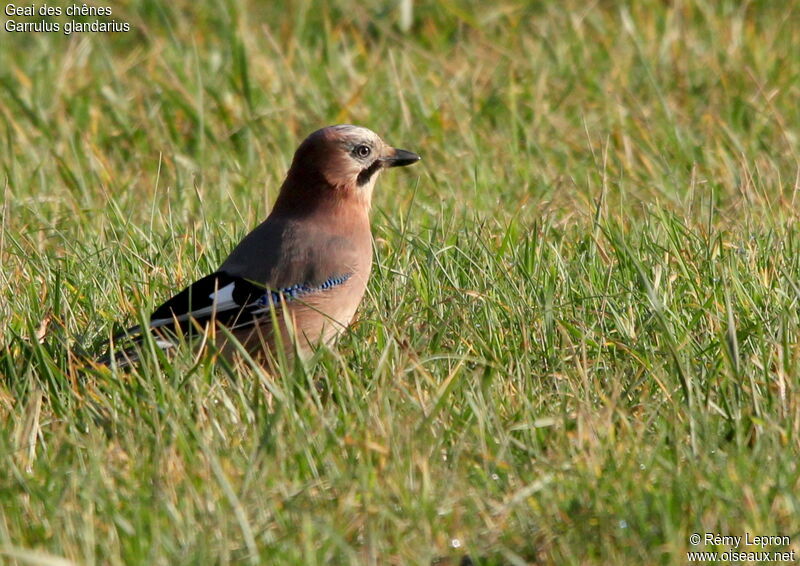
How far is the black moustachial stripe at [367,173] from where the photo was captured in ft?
15.8

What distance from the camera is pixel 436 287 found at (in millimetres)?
4332

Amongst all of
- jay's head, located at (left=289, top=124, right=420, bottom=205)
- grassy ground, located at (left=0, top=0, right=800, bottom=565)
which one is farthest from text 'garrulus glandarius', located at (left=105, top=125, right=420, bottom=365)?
grassy ground, located at (left=0, top=0, right=800, bottom=565)

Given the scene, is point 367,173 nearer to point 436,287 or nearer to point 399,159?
point 399,159

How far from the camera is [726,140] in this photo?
19.9 ft

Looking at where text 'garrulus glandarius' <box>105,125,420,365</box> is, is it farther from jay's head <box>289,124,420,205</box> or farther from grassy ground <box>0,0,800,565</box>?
grassy ground <box>0,0,800,565</box>

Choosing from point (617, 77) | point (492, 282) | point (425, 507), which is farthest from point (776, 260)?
point (617, 77)

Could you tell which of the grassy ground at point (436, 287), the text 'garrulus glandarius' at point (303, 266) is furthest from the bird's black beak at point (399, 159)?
the grassy ground at point (436, 287)

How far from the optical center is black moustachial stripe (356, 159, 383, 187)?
15.8ft

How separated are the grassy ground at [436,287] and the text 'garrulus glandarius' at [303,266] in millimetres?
155

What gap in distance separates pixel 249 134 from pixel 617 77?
1905 mm

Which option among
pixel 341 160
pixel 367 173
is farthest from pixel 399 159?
pixel 341 160

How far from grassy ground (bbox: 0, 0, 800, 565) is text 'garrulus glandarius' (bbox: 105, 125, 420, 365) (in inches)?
6.1

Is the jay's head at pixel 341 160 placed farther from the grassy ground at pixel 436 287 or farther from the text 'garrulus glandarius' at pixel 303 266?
the grassy ground at pixel 436 287

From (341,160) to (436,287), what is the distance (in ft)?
2.36
